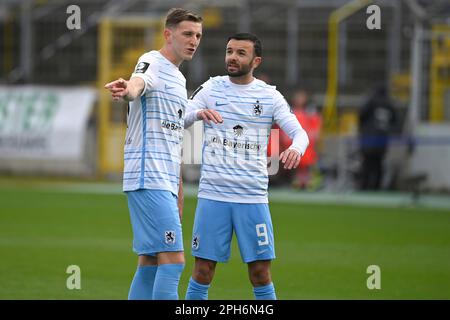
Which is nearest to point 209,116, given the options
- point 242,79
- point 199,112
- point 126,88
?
point 199,112

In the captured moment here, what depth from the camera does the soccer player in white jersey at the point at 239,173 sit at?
26.9 feet

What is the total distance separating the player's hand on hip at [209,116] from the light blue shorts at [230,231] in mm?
643

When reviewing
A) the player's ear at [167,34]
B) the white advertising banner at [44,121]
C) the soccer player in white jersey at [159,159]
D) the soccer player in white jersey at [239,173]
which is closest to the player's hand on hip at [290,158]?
the soccer player in white jersey at [239,173]

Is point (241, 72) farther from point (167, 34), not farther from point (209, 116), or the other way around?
point (167, 34)

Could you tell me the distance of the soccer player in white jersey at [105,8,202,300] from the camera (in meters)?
7.50

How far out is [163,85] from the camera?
24.9 ft

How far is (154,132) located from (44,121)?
58.3 ft

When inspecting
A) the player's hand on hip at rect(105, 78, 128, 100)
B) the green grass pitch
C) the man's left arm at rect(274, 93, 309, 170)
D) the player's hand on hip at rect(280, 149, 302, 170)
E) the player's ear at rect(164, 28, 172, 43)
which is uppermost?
the player's ear at rect(164, 28, 172, 43)

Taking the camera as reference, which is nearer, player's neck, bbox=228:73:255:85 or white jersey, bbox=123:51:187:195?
white jersey, bbox=123:51:187:195

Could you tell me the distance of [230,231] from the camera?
827 cm

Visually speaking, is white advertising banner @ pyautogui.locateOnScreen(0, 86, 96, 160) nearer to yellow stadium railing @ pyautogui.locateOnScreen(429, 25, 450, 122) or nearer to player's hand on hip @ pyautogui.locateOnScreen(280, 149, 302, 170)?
yellow stadium railing @ pyautogui.locateOnScreen(429, 25, 450, 122)

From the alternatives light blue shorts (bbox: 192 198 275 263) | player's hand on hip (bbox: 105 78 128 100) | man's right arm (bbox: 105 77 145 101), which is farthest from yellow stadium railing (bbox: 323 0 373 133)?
player's hand on hip (bbox: 105 78 128 100)

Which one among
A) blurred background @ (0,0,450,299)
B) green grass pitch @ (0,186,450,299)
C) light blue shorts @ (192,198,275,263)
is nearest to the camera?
light blue shorts @ (192,198,275,263)

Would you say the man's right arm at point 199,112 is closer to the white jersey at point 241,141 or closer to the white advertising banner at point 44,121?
the white jersey at point 241,141
